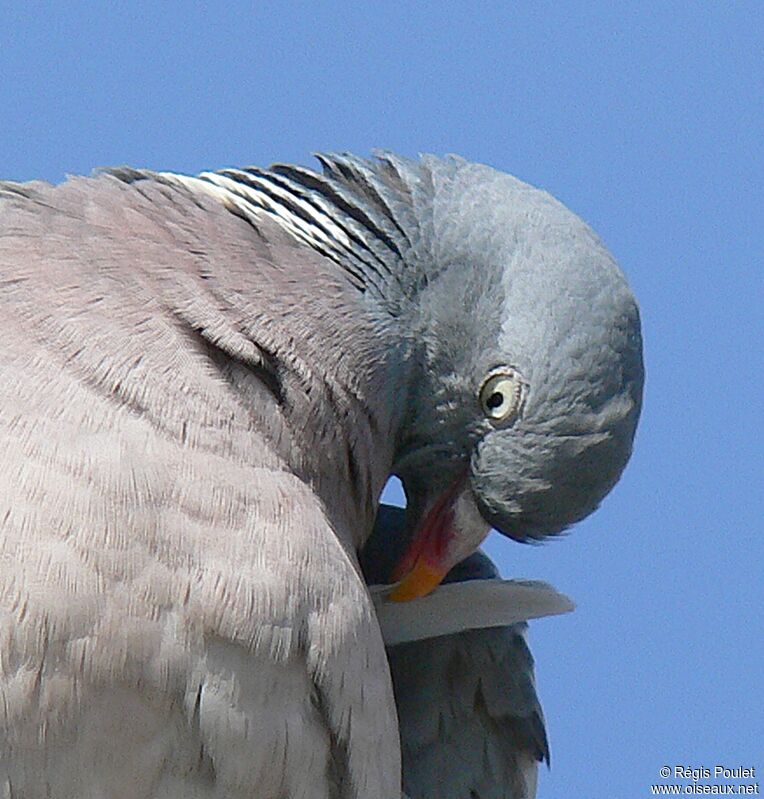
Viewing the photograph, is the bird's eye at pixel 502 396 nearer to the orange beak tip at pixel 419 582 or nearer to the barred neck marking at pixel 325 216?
the barred neck marking at pixel 325 216

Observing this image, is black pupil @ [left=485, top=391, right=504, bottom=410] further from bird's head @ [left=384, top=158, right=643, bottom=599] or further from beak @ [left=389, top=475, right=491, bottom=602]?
beak @ [left=389, top=475, right=491, bottom=602]

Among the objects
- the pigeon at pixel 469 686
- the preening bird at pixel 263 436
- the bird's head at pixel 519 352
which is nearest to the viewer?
the preening bird at pixel 263 436

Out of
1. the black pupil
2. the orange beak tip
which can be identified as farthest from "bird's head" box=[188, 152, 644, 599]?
the orange beak tip

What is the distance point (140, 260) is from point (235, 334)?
192 millimetres

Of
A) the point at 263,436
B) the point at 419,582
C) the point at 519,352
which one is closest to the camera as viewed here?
the point at 263,436

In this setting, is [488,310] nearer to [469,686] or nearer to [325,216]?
[325,216]

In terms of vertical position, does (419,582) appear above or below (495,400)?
below

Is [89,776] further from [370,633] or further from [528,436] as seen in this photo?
[528,436]

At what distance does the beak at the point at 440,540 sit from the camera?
3.14 metres

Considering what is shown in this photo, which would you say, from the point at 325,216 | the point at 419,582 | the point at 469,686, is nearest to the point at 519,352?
the point at 325,216

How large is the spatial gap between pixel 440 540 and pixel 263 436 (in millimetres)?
618

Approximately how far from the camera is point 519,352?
286 centimetres

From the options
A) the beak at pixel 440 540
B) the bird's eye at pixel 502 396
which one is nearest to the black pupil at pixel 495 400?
the bird's eye at pixel 502 396

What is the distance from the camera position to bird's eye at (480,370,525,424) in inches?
114
